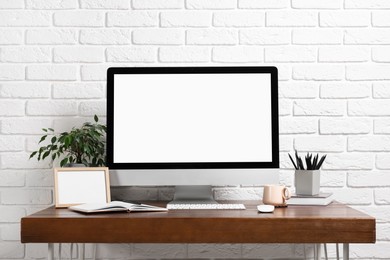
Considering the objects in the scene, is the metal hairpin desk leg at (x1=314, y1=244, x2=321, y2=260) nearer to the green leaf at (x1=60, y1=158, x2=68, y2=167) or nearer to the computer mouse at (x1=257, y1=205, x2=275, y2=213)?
the computer mouse at (x1=257, y1=205, x2=275, y2=213)

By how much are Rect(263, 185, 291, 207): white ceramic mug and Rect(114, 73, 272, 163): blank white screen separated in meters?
0.15

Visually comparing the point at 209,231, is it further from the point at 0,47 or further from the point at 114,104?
the point at 0,47

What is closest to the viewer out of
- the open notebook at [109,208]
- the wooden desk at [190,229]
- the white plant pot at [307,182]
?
the wooden desk at [190,229]

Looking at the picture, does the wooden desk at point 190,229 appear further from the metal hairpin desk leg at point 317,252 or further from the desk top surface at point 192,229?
the metal hairpin desk leg at point 317,252

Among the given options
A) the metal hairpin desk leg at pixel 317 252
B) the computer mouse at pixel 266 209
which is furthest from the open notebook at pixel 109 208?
the metal hairpin desk leg at pixel 317 252

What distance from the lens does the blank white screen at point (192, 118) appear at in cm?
217

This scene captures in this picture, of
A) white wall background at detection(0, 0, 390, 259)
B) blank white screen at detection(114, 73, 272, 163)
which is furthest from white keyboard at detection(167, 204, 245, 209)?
white wall background at detection(0, 0, 390, 259)

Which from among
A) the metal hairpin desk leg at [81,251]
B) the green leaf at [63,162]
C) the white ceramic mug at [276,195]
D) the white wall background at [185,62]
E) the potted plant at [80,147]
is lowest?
the metal hairpin desk leg at [81,251]

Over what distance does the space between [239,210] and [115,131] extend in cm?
57

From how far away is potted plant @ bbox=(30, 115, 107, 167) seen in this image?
2.20m

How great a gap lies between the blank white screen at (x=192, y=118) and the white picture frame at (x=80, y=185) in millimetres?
Result: 97

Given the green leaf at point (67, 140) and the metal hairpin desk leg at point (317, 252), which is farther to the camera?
the metal hairpin desk leg at point (317, 252)

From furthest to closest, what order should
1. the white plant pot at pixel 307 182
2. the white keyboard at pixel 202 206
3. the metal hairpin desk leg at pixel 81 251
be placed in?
the metal hairpin desk leg at pixel 81 251 < the white plant pot at pixel 307 182 < the white keyboard at pixel 202 206

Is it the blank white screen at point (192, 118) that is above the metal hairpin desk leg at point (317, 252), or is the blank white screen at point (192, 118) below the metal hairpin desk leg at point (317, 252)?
above
